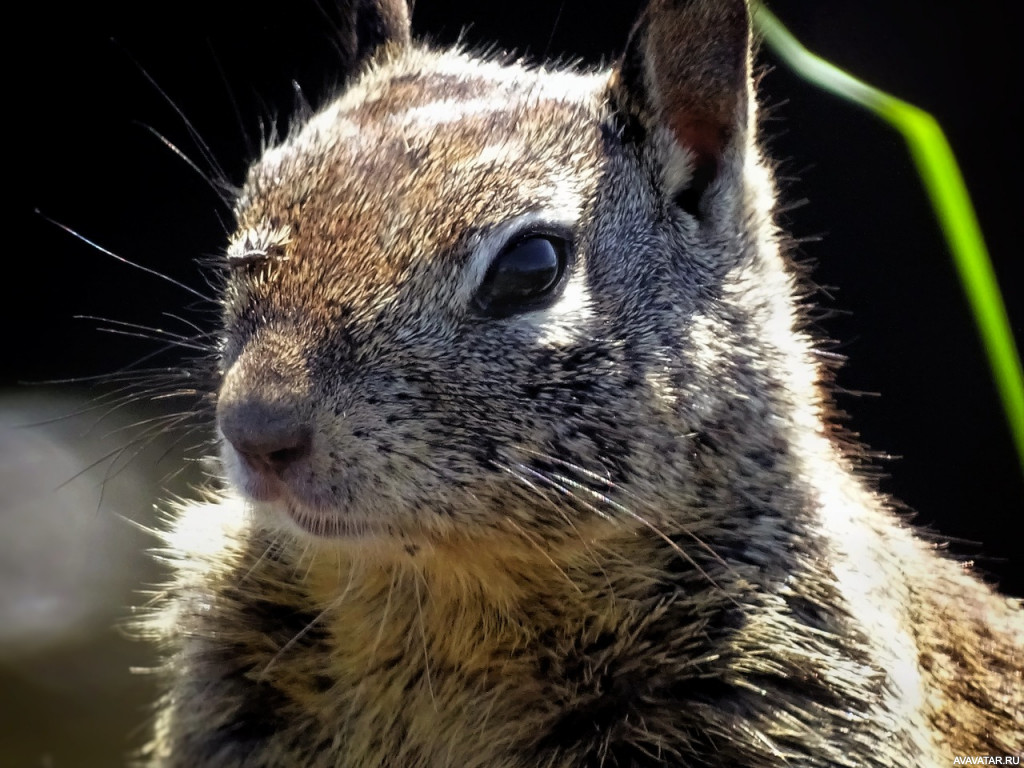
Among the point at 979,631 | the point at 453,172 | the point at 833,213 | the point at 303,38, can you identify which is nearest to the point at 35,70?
the point at 303,38

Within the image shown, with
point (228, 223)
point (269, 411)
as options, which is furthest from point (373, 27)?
point (269, 411)

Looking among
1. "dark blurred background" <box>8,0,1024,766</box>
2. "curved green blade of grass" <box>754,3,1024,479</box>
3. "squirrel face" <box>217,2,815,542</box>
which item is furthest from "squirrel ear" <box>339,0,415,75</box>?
"curved green blade of grass" <box>754,3,1024,479</box>

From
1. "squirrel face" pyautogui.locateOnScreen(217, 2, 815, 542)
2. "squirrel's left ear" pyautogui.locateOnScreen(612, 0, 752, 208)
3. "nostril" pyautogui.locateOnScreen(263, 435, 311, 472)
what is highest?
"squirrel's left ear" pyautogui.locateOnScreen(612, 0, 752, 208)

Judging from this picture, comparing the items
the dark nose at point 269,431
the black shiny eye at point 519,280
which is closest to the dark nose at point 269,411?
the dark nose at point 269,431

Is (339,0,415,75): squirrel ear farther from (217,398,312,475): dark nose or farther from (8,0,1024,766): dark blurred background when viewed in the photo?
(217,398,312,475): dark nose

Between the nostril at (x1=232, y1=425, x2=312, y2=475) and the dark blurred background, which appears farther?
the dark blurred background

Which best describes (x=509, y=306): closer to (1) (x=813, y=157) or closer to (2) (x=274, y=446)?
(2) (x=274, y=446)

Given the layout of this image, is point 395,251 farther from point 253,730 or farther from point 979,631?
point 979,631

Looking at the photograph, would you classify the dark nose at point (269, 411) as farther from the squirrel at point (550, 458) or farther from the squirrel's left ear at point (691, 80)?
the squirrel's left ear at point (691, 80)
